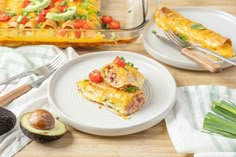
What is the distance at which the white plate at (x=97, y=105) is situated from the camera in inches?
72.4

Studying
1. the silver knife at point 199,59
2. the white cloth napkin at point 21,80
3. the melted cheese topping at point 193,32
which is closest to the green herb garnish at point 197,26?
the melted cheese topping at point 193,32

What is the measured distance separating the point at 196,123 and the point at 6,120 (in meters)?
0.59

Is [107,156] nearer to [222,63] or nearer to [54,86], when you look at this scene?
[54,86]

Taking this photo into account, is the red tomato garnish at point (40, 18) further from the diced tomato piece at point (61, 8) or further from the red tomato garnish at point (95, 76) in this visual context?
the red tomato garnish at point (95, 76)

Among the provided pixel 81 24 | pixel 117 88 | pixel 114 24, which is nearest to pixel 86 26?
pixel 81 24

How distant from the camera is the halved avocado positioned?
175 centimetres

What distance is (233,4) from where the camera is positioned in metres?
2.70

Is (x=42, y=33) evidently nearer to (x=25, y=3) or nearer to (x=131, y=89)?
(x=25, y=3)

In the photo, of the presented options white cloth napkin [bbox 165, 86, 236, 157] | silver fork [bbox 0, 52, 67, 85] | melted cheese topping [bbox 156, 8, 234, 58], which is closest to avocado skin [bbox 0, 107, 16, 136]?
silver fork [bbox 0, 52, 67, 85]

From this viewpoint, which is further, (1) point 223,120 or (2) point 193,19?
(2) point 193,19

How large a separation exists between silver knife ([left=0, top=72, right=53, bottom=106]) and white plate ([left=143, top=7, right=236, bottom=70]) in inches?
17.7

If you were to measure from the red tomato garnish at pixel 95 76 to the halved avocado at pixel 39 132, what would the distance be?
233 millimetres

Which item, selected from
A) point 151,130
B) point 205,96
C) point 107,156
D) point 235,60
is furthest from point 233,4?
point 107,156

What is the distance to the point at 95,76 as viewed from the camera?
197cm
